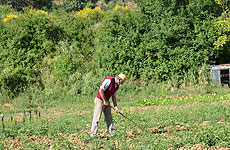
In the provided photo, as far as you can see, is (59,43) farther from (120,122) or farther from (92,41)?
(120,122)

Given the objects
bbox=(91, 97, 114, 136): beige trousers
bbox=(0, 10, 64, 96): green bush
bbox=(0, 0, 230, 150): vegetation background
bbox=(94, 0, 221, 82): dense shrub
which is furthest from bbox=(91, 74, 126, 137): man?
bbox=(0, 10, 64, 96): green bush

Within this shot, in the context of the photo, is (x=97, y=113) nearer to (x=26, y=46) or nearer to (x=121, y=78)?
(x=121, y=78)

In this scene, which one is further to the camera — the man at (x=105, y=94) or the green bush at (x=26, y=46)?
the green bush at (x=26, y=46)

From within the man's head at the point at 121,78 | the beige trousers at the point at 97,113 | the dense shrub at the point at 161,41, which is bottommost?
the beige trousers at the point at 97,113

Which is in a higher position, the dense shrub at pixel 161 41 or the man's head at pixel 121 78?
the dense shrub at pixel 161 41

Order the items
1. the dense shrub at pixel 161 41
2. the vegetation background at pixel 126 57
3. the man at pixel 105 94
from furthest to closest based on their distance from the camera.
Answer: the dense shrub at pixel 161 41 < the vegetation background at pixel 126 57 < the man at pixel 105 94

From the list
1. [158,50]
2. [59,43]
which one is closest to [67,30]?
[59,43]

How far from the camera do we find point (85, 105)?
16.1 metres

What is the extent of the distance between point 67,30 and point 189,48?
8758 millimetres

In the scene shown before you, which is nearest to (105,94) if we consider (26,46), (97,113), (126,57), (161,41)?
(97,113)

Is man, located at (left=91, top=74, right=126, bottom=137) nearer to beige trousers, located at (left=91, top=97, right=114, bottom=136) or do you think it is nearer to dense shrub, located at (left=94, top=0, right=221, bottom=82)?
beige trousers, located at (left=91, top=97, right=114, bottom=136)

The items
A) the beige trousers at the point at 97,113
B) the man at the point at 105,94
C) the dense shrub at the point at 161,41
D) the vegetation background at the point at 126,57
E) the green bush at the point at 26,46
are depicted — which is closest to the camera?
the man at the point at 105,94

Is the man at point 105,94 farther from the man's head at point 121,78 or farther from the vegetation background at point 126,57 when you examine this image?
the vegetation background at point 126,57

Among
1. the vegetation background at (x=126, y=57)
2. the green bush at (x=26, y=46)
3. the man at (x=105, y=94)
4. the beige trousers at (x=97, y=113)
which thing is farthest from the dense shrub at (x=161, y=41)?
the man at (x=105, y=94)
